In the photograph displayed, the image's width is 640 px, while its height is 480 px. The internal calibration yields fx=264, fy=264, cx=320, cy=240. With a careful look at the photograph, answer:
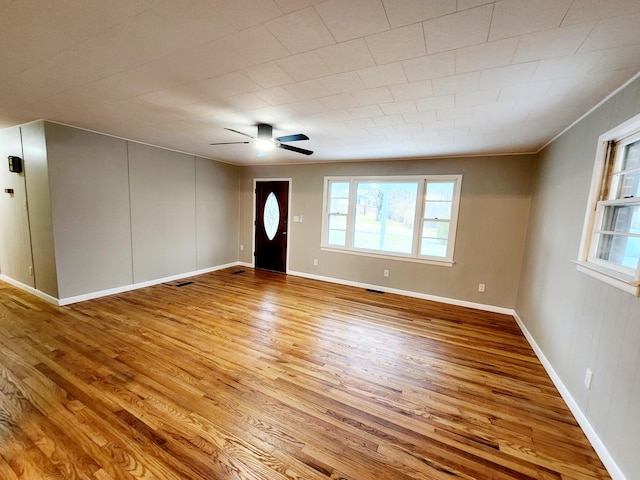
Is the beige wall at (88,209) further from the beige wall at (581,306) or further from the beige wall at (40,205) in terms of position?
the beige wall at (581,306)

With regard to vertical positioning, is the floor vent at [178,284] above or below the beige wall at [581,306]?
below

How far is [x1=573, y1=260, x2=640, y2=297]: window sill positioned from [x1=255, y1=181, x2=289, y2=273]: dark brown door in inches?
190

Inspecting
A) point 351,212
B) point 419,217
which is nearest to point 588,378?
point 419,217

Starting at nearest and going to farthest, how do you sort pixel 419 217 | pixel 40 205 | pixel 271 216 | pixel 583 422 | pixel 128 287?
pixel 583 422 < pixel 40 205 < pixel 128 287 < pixel 419 217 < pixel 271 216

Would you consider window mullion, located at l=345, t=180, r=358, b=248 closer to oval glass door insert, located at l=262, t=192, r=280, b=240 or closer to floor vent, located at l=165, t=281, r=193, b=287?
oval glass door insert, located at l=262, t=192, r=280, b=240

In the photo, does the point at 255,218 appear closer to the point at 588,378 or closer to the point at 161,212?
the point at 161,212

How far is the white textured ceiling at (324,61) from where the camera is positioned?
1.28 meters

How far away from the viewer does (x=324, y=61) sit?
171 centimetres

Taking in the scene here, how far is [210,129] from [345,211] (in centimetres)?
288

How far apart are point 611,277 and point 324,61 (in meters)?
2.35

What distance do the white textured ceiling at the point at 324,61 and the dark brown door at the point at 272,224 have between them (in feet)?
9.69

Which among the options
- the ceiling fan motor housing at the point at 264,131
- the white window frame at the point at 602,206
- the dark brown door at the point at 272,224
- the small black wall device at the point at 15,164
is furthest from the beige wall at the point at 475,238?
the small black wall device at the point at 15,164

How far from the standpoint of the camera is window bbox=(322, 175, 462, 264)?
4.47 metres

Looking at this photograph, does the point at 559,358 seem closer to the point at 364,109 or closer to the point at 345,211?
the point at 364,109
